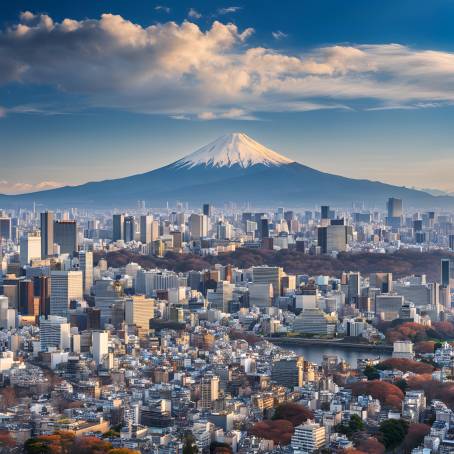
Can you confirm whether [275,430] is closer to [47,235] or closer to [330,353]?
[330,353]

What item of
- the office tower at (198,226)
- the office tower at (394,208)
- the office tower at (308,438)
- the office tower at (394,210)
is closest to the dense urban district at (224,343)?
the office tower at (308,438)

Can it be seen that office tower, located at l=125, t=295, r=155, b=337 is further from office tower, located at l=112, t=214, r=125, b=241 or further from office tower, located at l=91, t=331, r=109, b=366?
office tower, located at l=112, t=214, r=125, b=241

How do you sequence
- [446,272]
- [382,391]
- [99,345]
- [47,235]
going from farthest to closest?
1. [47,235]
2. [446,272]
3. [99,345]
4. [382,391]

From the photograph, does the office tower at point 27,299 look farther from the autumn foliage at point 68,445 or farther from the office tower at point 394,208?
the office tower at point 394,208

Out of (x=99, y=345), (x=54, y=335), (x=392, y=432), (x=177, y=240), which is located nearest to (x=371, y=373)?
(x=392, y=432)

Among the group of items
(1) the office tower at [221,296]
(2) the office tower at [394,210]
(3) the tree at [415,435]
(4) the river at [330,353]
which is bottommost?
(4) the river at [330,353]

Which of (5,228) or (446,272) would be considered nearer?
(446,272)
